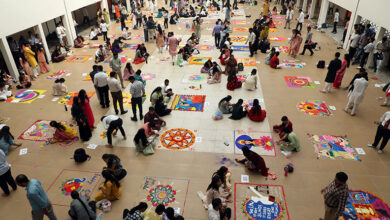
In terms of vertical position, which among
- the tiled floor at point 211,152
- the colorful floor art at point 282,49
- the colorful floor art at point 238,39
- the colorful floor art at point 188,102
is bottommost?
the tiled floor at point 211,152

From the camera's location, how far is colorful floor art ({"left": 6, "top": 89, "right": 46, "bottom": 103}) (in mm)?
11352

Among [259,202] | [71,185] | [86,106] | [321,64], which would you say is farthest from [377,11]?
[71,185]

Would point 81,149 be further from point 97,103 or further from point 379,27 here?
point 379,27

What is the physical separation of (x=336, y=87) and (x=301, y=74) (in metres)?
1.95

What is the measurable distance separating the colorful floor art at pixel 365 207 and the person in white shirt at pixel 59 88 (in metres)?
11.2

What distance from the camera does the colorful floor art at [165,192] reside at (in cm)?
648

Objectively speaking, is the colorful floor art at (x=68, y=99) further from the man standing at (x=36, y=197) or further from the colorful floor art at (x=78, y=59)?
the man standing at (x=36, y=197)

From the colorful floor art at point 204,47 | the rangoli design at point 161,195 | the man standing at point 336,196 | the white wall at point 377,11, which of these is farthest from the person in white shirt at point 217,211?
the colorful floor art at point 204,47

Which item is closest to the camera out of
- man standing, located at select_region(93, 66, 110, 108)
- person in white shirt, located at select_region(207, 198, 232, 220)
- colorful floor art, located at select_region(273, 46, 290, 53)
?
person in white shirt, located at select_region(207, 198, 232, 220)

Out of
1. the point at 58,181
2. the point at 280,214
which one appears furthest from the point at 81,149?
the point at 280,214

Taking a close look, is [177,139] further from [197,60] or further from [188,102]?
[197,60]

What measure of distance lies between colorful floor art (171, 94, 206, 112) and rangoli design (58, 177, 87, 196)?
450cm

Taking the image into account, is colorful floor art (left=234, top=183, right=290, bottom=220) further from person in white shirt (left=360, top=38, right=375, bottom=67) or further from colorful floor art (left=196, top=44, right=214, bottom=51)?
colorful floor art (left=196, top=44, right=214, bottom=51)

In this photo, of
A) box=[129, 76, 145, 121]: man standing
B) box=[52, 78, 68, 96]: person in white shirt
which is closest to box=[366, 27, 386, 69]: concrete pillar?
box=[129, 76, 145, 121]: man standing
